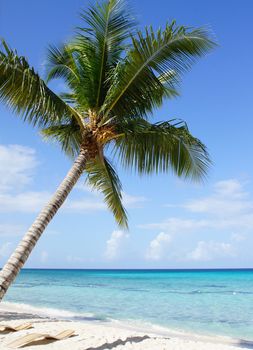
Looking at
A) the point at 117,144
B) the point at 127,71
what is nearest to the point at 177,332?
the point at 117,144

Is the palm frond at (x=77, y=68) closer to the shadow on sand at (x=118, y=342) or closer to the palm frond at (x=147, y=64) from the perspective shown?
the palm frond at (x=147, y=64)

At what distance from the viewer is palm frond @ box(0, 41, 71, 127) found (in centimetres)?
800

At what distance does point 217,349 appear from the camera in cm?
845

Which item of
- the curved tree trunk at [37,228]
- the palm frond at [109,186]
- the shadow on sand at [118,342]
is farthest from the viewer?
the palm frond at [109,186]

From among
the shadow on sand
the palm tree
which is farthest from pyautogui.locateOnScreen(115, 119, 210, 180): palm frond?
the shadow on sand

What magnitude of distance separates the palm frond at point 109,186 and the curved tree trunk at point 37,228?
227 cm

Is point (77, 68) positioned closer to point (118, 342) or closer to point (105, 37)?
point (105, 37)

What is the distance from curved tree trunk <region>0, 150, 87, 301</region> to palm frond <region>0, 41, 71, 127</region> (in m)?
1.10

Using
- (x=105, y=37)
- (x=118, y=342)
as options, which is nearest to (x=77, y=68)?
(x=105, y=37)

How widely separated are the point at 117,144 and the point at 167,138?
1.17 meters

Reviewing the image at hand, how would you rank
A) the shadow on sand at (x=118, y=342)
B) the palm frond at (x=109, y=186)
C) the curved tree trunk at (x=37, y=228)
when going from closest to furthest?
the curved tree trunk at (x=37, y=228), the shadow on sand at (x=118, y=342), the palm frond at (x=109, y=186)

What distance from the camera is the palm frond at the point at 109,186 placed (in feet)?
34.8

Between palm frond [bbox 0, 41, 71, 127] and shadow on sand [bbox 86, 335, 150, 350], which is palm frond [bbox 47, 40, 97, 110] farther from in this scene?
shadow on sand [bbox 86, 335, 150, 350]

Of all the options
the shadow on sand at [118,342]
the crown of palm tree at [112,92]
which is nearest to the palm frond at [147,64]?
the crown of palm tree at [112,92]
